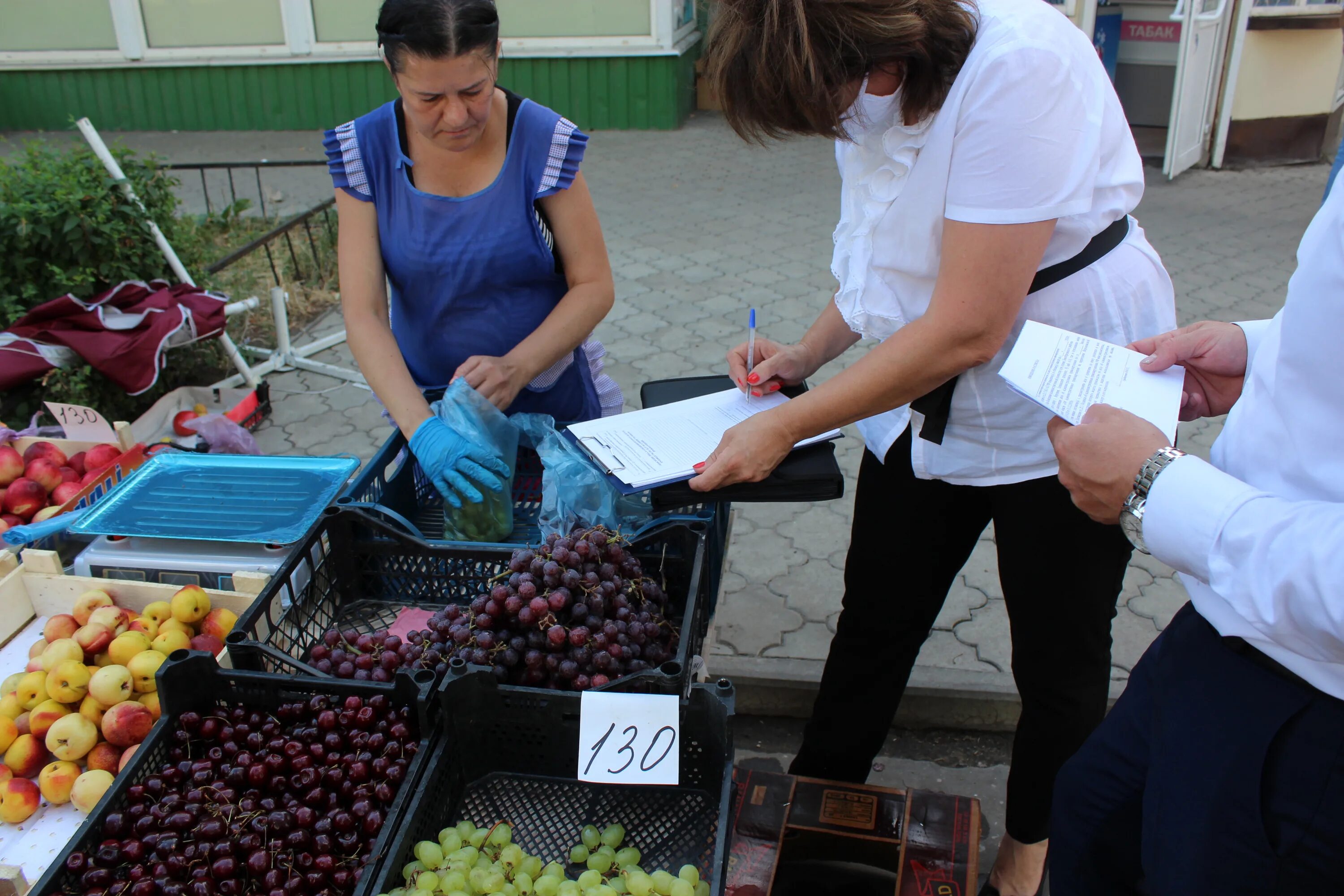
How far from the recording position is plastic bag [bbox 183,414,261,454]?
10.2 ft

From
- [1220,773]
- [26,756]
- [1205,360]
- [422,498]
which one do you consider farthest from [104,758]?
[1205,360]

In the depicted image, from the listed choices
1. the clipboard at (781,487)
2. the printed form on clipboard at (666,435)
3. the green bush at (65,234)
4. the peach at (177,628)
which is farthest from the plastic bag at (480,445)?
the green bush at (65,234)

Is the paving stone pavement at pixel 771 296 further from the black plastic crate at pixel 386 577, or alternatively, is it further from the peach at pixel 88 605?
the peach at pixel 88 605

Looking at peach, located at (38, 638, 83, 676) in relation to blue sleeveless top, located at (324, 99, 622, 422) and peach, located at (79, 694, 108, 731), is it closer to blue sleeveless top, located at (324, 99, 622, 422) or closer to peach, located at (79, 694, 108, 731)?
peach, located at (79, 694, 108, 731)

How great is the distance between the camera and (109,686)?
1.71 m

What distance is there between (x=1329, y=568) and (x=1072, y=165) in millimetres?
661

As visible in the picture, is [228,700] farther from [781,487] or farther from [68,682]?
[781,487]

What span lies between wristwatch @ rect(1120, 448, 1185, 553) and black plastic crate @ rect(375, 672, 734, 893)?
54cm

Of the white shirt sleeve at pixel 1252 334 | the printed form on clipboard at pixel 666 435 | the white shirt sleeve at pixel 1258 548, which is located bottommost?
the printed form on clipboard at pixel 666 435

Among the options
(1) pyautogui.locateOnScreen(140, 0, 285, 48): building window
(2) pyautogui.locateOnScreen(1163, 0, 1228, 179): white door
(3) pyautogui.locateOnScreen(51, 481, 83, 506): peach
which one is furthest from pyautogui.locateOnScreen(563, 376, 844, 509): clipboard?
(1) pyautogui.locateOnScreen(140, 0, 285, 48): building window

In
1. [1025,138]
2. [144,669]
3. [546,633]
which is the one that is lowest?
[144,669]

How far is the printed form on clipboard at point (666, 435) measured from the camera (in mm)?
1590

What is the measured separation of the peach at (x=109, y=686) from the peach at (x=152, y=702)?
4cm

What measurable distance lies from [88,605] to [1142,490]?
6.15 ft
